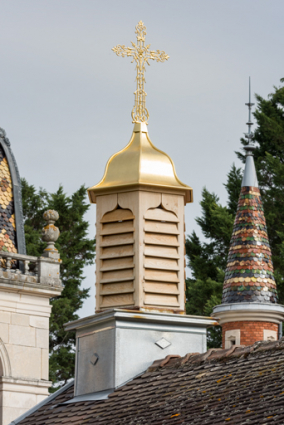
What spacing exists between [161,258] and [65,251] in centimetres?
3059

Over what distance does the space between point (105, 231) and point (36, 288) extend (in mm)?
15761

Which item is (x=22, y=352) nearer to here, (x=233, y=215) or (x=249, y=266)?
(x=249, y=266)

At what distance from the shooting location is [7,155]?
33.5 metres

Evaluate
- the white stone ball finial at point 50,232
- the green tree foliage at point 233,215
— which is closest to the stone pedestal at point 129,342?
the white stone ball finial at point 50,232

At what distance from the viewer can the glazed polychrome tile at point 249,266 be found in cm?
3061

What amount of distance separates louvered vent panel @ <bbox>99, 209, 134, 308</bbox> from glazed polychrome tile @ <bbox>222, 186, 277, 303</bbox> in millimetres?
15734

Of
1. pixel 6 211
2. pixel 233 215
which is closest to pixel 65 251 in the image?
pixel 233 215

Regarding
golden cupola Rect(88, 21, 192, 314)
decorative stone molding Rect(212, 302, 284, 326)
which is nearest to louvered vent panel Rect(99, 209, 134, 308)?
golden cupola Rect(88, 21, 192, 314)

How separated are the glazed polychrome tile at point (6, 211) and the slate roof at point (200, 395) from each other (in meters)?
17.6

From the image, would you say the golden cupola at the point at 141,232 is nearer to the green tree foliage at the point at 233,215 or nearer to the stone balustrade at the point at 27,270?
the stone balustrade at the point at 27,270

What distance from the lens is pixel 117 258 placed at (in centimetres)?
1498

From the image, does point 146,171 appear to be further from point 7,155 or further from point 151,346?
point 7,155

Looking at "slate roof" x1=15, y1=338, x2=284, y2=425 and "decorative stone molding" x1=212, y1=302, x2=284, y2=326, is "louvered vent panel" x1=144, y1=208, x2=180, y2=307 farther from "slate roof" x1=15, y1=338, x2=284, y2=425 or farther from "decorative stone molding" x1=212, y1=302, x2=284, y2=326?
"decorative stone molding" x1=212, y1=302, x2=284, y2=326

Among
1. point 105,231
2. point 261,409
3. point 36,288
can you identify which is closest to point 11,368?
point 36,288
